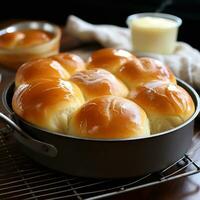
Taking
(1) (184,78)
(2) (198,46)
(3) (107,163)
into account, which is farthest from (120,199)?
(2) (198,46)

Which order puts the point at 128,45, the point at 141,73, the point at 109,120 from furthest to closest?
the point at 128,45
the point at 141,73
the point at 109,120

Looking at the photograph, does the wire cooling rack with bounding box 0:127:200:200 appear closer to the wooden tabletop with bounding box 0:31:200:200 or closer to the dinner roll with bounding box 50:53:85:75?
the wooden tabletop with bounding box 0:31:200:200

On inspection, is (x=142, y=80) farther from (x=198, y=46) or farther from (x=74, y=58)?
(x=198, y=46)

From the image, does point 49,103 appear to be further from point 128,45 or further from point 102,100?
point 128,45

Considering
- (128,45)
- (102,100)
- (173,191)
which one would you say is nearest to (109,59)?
(102,100)

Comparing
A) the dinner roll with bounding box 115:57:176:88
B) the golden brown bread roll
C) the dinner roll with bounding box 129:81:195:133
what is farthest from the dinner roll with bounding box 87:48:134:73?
the golden brown bread roll

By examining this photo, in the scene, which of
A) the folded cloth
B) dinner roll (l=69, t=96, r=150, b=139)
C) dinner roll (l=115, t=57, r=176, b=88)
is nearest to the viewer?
dinner roll (l=69, t=96, r=150, b=139)
